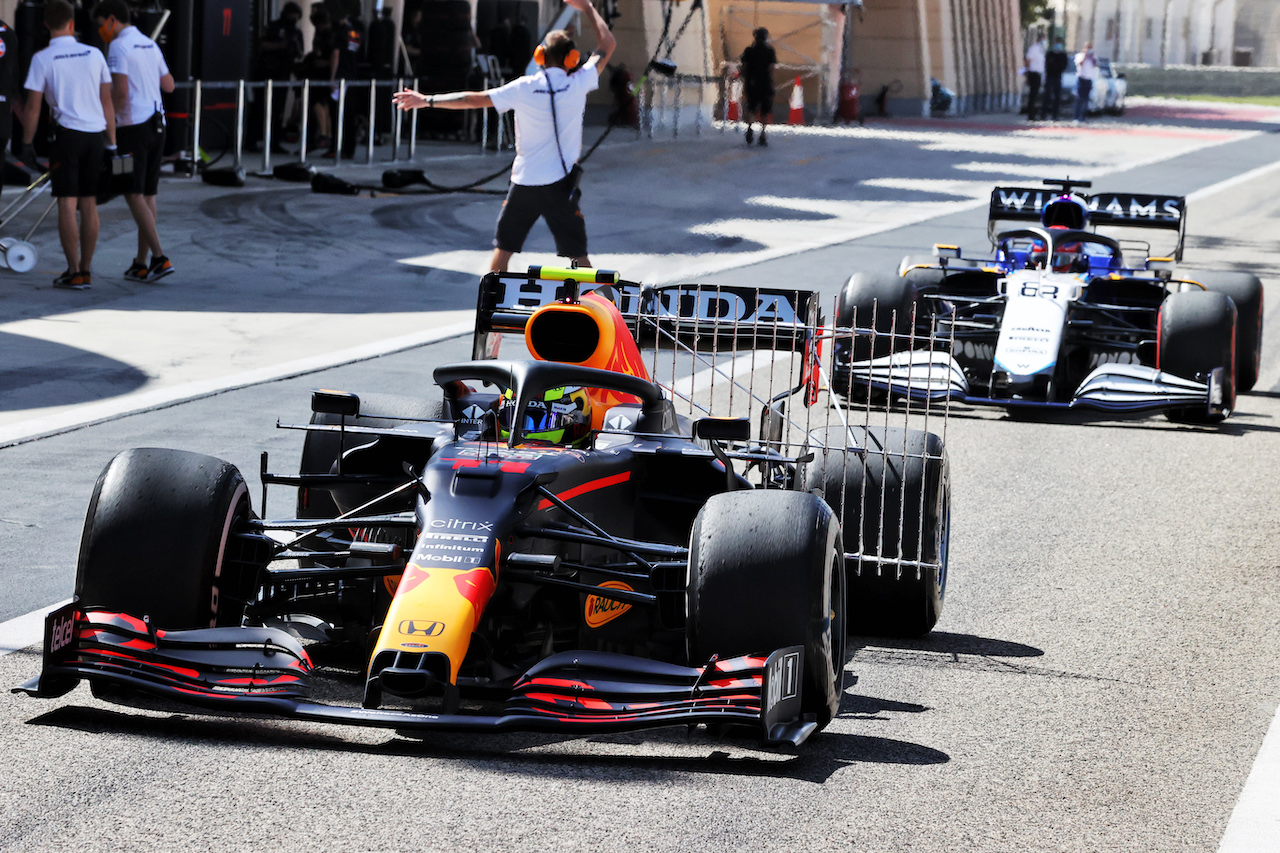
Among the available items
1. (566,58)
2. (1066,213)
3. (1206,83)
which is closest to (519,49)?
(1066,213)

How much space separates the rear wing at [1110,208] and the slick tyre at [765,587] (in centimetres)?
951

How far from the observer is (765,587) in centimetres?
481

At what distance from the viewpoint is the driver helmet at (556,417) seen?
5.79 metres

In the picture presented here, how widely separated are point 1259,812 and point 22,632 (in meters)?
3.68

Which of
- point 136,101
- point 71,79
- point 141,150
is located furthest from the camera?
point 141,150

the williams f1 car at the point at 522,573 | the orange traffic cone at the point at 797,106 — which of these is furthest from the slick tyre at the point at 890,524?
the orange traffic cone at the point at 797,106

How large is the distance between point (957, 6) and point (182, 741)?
52.6 m

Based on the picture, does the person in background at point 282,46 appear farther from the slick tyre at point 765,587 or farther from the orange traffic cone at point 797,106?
the slick tyre at point 765,587

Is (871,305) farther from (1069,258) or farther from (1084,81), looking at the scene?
(1084,81)

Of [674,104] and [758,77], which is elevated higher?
[758,77]

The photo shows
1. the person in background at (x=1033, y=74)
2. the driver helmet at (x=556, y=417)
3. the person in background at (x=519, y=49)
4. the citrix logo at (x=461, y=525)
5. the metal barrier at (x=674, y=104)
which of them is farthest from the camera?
the person in background at (x=1033, y=74)

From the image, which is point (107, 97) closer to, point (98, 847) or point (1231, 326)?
point (1231, 326)

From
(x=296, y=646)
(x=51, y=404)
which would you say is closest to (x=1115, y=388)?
(x=51, y=404)

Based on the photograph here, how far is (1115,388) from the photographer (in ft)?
33.7
